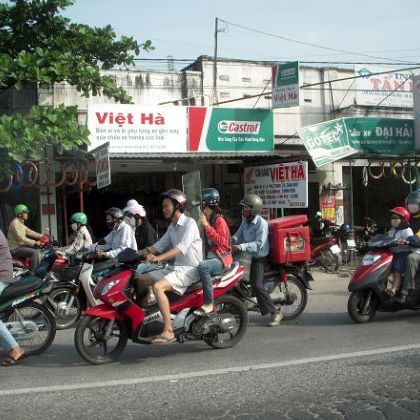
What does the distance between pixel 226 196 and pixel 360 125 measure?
4.13 metres

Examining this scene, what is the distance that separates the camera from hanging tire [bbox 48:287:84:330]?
8266 mm

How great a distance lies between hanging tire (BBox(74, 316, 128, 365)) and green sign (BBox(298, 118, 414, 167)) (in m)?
7.92

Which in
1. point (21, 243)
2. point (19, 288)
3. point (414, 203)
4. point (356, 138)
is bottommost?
point (19, 288)

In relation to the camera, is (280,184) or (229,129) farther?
(229,129)

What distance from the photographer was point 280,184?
13.1 meters

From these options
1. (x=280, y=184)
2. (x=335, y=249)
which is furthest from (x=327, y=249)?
(x=280, y=184)

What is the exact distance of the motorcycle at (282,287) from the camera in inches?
310

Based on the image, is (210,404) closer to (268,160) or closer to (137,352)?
(137,352)

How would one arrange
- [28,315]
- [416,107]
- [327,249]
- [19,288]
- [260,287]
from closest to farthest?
[19,288], [28,315], [260,287], [327,249], [416,107]

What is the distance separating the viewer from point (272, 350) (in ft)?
21.4

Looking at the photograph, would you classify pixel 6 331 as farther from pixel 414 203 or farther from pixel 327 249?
pixel 327 249

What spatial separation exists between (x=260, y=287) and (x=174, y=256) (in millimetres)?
1886

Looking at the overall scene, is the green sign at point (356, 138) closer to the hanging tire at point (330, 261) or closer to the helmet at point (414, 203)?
the hanging tire at point (330, 261)

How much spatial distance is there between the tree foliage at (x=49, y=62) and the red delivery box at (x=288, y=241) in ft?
14.3
